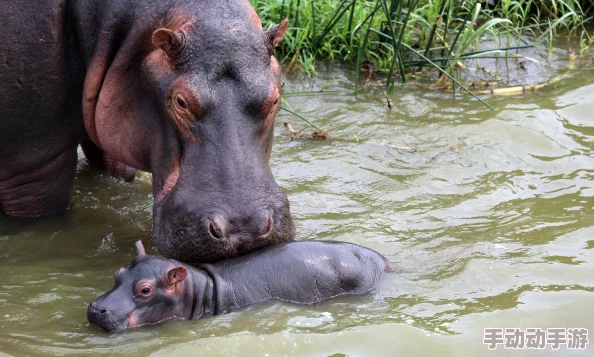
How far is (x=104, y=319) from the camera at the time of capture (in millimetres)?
3660

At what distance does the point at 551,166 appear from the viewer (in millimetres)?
5598

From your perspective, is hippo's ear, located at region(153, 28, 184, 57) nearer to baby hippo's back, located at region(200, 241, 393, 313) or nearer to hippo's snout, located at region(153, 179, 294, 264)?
hippo's snout, located at region(153, 179, 294, 264)

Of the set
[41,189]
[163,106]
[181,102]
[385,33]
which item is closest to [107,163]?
[41,189]

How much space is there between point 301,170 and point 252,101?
1686 millimetres

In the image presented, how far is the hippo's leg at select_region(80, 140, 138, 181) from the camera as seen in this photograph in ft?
18.2

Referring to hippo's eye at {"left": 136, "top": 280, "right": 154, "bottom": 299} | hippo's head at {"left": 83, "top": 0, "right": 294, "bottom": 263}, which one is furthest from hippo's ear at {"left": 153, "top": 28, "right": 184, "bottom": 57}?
hippo's eye at {"left": 136, "top": 280, "right": 154, "bottom": 299}

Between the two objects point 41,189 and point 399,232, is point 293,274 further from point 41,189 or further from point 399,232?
point 41,189

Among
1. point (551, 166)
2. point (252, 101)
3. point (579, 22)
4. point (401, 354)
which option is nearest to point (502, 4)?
point (579, 22)

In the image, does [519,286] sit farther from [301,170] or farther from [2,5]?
[2,5]

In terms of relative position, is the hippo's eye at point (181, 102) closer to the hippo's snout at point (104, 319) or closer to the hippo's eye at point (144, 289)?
the hippo's eye at point (144, 289)

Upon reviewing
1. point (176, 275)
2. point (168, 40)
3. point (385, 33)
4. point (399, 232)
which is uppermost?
point (168, 40)

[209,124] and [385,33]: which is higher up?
[209,124]

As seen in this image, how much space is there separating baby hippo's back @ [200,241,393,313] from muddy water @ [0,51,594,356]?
0.07 metres

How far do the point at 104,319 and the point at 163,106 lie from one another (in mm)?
1001
